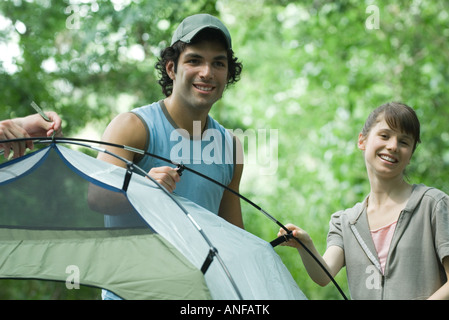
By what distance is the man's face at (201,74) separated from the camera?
1.54 meters

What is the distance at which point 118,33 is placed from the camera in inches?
163

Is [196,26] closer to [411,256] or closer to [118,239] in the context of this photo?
[118,239]

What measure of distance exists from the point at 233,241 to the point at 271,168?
4996 mm

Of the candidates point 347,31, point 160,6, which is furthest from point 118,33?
point 347,31

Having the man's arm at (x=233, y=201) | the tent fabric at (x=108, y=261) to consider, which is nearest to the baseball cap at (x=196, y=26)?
the man's arm at (x=233, y=201)

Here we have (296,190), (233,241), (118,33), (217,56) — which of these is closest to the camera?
(233,241)

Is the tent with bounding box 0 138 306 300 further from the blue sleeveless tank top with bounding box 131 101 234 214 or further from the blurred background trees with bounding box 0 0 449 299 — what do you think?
the blurred background trees with bounding box 0 0 449 299

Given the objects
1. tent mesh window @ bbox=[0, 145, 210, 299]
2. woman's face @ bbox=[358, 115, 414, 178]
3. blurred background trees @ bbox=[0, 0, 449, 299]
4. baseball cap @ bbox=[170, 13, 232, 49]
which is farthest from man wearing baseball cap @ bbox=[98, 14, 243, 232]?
blurred background trees @ bbox=[0, 0, 449, 299]

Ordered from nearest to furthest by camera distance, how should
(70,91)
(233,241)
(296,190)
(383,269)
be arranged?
(233,241) → (383,269) → (70,91) → (296,190)

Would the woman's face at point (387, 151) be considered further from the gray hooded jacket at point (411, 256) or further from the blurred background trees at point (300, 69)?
the blurred background trees at point (300, 69)

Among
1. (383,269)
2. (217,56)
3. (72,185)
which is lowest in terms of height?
(383,269)

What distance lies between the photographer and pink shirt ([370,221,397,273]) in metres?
1.49

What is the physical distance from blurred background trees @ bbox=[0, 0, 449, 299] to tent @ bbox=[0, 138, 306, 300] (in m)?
2.58

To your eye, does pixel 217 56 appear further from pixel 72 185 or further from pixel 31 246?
pixel 31 246
